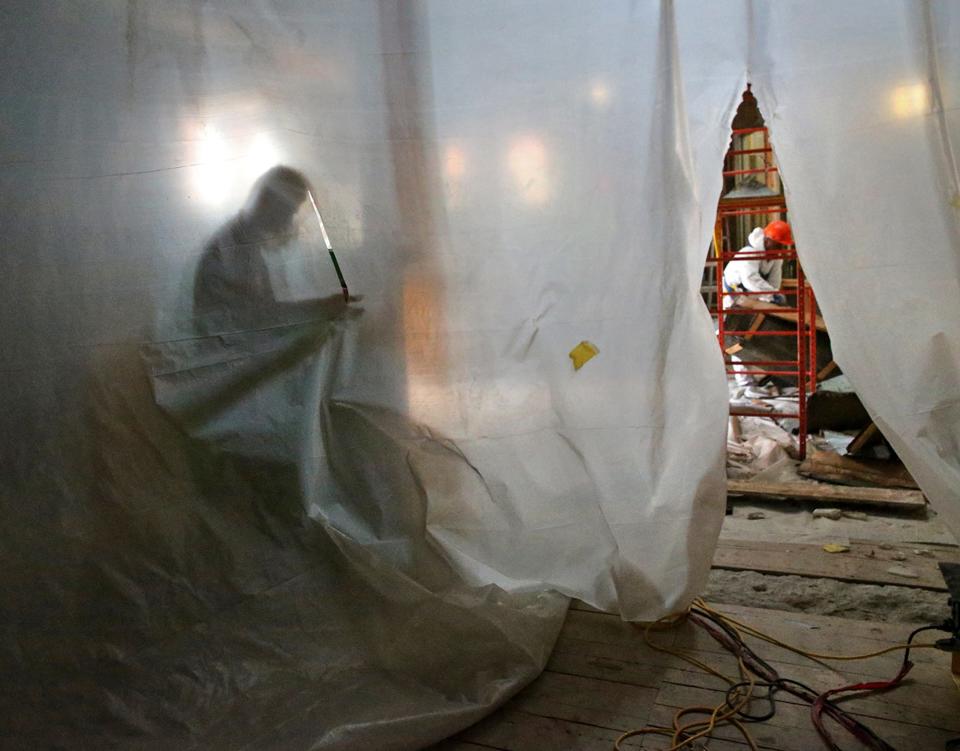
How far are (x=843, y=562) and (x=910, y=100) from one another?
1.52m

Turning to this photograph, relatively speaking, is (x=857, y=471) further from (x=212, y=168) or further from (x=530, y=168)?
(x=212, y=168)

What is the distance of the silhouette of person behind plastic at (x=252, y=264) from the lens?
143 centimetres

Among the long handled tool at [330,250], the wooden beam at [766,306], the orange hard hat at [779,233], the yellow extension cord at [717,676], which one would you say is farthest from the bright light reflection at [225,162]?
the wooden beam at [766,306]

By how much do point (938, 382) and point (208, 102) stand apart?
1.59 m

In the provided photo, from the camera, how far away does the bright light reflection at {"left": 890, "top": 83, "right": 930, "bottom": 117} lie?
4.74ft

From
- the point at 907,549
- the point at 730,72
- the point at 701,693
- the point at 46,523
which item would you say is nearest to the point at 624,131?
the point at 730,72

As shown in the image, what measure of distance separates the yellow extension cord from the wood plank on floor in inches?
18.6

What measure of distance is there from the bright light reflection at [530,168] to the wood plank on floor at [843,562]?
1465 mm

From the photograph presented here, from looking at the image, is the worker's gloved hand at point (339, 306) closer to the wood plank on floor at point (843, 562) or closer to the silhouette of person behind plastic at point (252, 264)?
the silhouette of person behind plastic at point (252, 264)

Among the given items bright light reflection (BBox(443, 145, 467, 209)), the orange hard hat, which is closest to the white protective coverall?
the orange hard hat

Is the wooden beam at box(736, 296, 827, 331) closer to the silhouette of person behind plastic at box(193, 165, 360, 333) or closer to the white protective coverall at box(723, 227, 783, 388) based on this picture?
the white protective coverall at box(723, 227, 783, 388)

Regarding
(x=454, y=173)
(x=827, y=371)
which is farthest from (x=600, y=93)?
(x=827, y=371)

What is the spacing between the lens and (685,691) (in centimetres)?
164

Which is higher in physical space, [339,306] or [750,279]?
[339,306]
